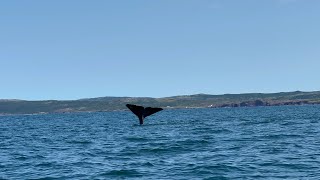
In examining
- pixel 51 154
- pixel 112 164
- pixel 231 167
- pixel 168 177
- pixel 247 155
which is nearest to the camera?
pixel 168 177

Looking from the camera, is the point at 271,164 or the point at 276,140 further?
the point at 276,140

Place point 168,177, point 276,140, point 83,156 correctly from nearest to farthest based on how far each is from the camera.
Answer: point 168,177
point 83,156
point 276,140

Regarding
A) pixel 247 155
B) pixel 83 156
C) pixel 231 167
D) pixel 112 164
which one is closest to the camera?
pixel 231 167

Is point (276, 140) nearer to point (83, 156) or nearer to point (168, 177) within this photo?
point (83, 156)

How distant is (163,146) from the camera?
44688 mm

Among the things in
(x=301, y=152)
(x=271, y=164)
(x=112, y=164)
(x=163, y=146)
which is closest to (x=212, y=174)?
(x=271, y=164)

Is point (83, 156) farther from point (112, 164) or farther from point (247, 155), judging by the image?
point (247, 155)

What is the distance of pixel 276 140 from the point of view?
47.8 meters

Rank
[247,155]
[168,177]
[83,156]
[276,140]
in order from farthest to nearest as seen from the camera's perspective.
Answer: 1. [276,140]
2. [83,156]
3. [247,155]
4. [168,177]

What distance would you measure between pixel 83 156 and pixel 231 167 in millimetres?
13196

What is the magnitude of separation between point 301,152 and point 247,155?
4591 millimetres

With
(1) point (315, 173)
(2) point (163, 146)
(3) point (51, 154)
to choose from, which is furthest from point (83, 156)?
(1) point (315, 173)

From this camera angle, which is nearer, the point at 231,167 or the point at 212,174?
the point at 212,174

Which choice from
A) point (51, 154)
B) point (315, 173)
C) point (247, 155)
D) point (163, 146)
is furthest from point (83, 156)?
point (315, 173)
